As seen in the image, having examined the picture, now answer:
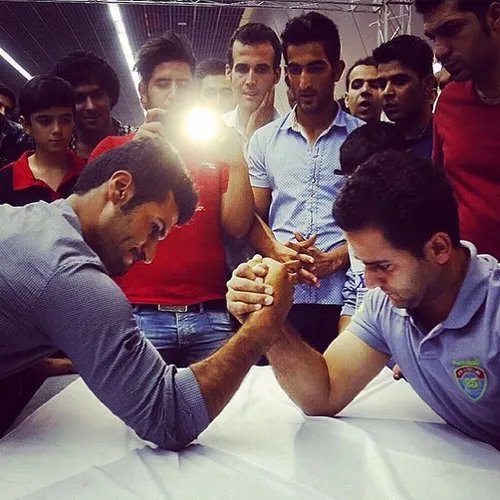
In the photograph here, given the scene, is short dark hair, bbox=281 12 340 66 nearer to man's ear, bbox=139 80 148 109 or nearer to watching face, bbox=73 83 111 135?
man's ear, bbox=139 80 148 109

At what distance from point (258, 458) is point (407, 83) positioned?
195 centimetres

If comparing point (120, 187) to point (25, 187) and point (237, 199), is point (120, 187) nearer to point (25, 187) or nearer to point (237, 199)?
point (237, 199)

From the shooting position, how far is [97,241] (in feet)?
4.98

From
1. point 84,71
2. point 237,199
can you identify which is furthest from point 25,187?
point 237,199

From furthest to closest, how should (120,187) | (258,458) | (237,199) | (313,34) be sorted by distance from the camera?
(313,34)
(237,199)
(120,187)
(258,458)

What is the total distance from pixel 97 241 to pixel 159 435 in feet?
1.56

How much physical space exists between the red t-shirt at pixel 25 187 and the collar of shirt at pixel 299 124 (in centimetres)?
79

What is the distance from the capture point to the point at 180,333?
6.54 ft

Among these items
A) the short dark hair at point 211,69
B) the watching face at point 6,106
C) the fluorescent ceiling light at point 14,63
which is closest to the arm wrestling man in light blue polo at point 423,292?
the short dark hair at point 211,69

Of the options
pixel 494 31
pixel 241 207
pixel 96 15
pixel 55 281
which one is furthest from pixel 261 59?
pixel 96 15

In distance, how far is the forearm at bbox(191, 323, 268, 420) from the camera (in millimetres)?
1327

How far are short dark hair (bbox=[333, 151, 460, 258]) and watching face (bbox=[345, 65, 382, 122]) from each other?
1888 millimetres

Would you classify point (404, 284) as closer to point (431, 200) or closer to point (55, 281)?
point (431, 200)

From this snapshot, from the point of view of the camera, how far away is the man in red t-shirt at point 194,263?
6.57 ft
